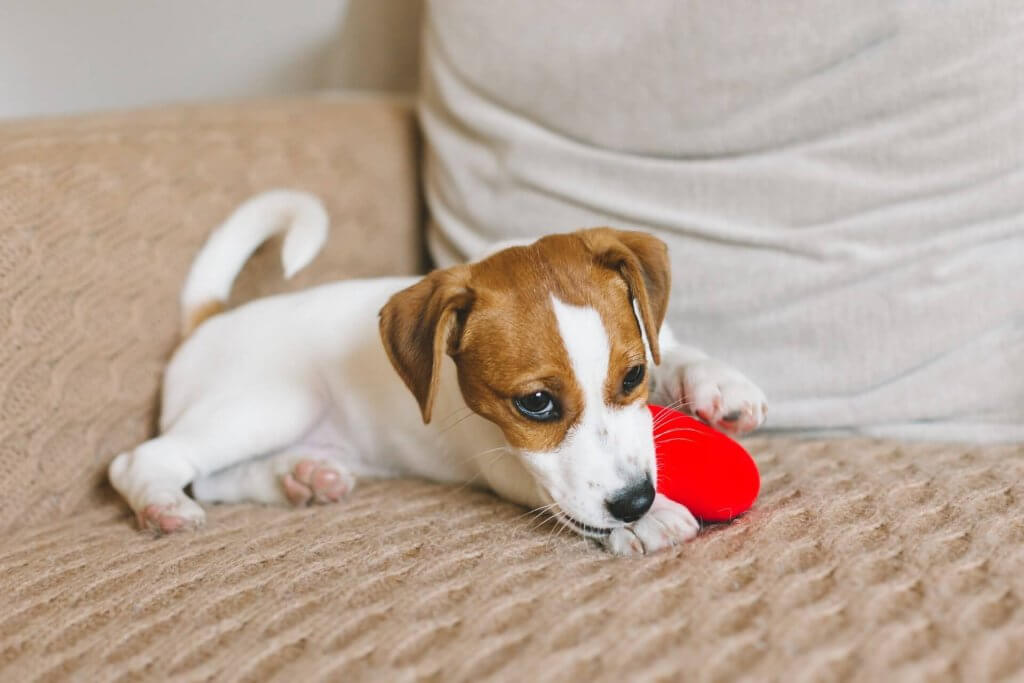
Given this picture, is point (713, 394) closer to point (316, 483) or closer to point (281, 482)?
point (316, 483)

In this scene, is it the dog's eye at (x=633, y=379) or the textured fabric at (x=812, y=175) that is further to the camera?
the textured fabric at (x=812, y=175)

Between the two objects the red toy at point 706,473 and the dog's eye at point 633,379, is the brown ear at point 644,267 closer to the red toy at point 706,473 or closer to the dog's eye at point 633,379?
the dog's eye at point 633,379

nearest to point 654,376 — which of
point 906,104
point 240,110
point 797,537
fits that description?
point 797,537

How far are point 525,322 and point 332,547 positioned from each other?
0.50 meters

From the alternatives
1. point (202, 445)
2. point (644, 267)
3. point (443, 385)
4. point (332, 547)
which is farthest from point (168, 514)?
point (644, 267)

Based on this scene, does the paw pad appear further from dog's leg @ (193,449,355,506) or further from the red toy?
the red toy

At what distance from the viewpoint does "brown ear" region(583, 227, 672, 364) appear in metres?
1.59

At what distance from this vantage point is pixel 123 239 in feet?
6.88

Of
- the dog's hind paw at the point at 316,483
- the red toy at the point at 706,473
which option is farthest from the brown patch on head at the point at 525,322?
the dog's hind paw at the point at 316,483

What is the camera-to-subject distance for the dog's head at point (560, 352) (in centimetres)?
150

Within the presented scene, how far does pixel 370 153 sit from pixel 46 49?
1.54 meters

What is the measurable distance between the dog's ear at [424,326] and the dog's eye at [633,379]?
0.97ft

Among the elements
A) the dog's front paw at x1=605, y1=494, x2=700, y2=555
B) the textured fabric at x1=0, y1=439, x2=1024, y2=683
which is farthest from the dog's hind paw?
the dog's front paw at x1=605, y1=494, x2=700, y2=555

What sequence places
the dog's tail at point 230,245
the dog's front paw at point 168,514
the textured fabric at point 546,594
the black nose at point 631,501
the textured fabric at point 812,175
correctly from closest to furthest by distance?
the textured fabric at point 546,594, the black nose at point 631,501, the dog's front paw at point 168,514, the textured fabric at point 812,175, the dog's tail at point 230,245
